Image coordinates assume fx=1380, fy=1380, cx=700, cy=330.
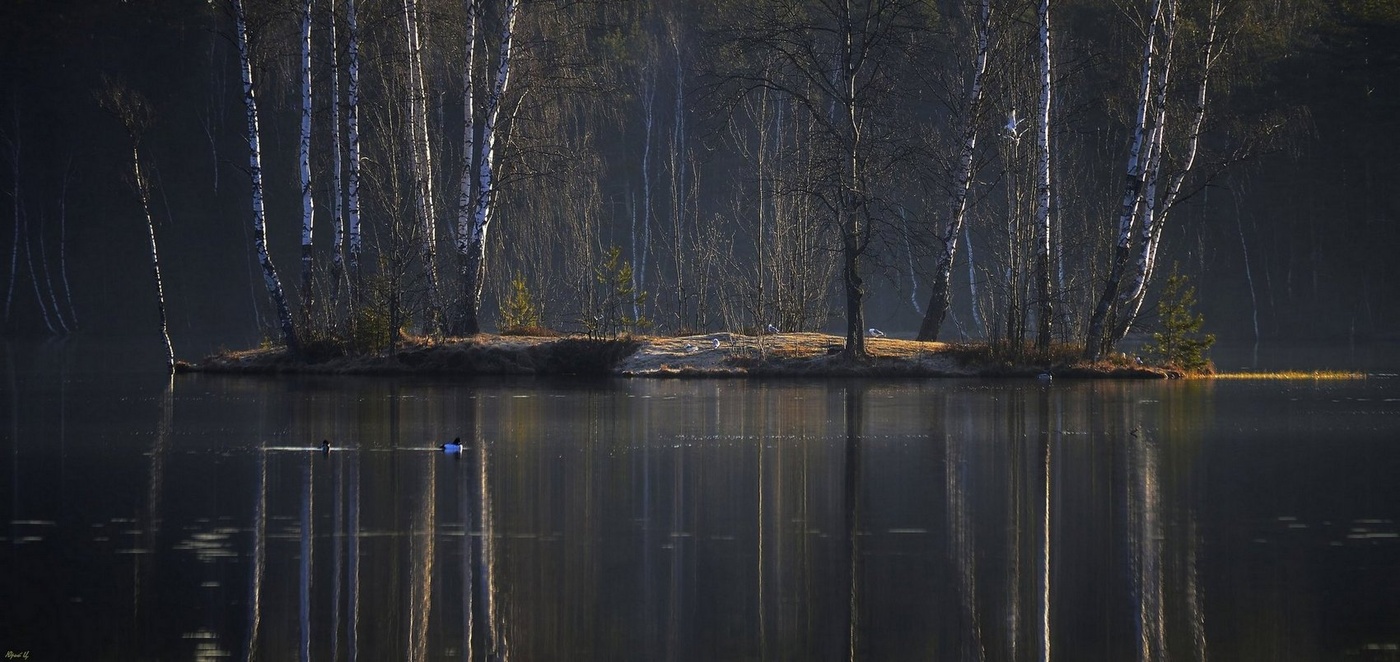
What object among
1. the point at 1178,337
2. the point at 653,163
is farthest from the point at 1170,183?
the point at 653,163

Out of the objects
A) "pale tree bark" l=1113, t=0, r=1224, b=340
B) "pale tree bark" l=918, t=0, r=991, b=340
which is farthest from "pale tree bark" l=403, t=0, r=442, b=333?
"pale tree bark" l=1113, t=0, r=1224, b=340

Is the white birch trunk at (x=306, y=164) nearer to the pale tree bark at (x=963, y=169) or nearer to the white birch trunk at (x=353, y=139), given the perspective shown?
the white birch trunk at (x=353, y=139)

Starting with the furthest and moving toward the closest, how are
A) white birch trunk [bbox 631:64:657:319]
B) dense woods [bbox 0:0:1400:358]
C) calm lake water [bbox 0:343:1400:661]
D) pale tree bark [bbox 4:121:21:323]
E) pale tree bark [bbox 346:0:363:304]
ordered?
1. white birch trunk [bbox 631:64:657:319]
2. pale tree bark [bbox 4:121:21:323]
3. dense woods [bbox 0:0:1400:358]
4. pale tree bark [bbox 346:0:363:304]
5. calm lake water [bbox 0:343:1400:661]

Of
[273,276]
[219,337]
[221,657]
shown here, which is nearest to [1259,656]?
[221,657]

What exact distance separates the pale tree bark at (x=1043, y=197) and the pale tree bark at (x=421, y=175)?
1216 cm

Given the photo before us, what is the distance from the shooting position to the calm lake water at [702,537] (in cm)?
666

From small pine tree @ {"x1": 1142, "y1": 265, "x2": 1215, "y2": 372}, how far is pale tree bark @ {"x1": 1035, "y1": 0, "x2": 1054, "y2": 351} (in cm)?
246

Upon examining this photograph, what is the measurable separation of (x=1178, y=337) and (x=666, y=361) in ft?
33.1

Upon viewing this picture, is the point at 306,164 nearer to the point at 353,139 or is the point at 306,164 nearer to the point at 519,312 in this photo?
the point at 353,139

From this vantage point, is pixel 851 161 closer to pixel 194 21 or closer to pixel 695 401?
pixel 695 401

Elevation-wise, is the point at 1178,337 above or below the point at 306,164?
below

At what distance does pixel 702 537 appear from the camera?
9086mm

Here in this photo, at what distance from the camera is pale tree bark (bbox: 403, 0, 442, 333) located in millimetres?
28922

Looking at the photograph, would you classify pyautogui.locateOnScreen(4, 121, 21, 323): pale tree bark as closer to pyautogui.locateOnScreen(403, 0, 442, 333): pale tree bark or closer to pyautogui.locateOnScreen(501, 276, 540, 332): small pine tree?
pyautogui.locateOnScreen(403, 0, 442, 333): pale tree bark
